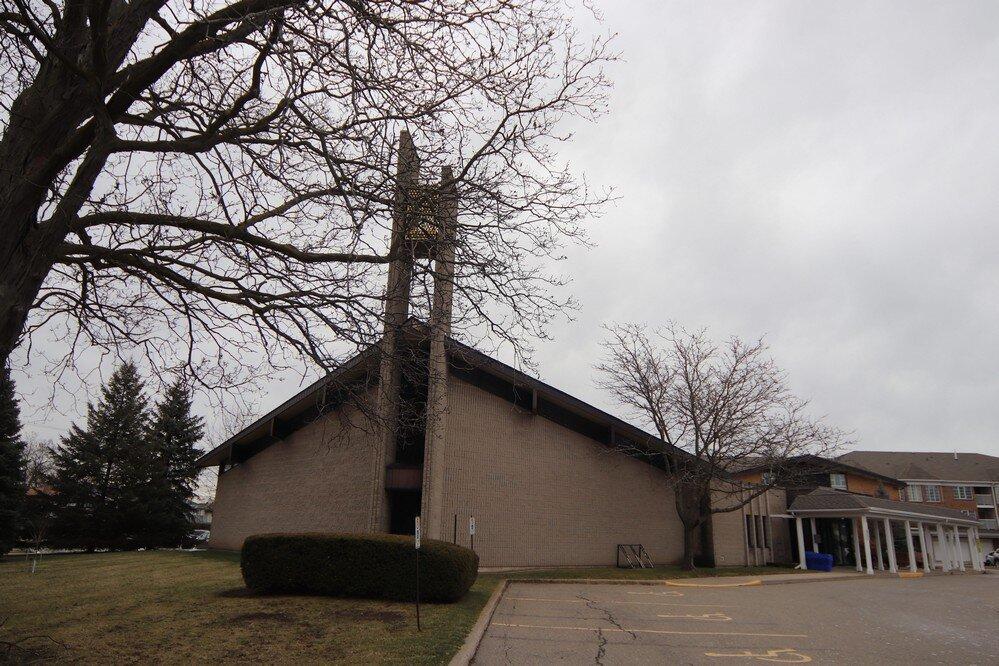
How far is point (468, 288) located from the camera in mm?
8219

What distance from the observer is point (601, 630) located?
40.8 feet

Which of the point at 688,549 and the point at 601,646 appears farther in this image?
the point at 688,549

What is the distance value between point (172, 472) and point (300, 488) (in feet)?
58.7

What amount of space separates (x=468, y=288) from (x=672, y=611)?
1073 centimetres

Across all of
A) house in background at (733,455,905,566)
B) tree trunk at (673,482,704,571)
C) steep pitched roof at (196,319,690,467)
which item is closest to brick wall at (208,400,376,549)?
steep pitched roof at (196,319,690,467)

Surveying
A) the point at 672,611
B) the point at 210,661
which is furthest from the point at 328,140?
the point at 672,611

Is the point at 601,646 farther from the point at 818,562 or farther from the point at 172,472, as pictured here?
the point at 172,472

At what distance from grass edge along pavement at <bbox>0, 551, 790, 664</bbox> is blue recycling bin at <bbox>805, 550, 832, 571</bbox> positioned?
21422mm

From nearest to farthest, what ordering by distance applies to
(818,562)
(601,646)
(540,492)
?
1. (601,646)
2. (540,492)
3. (818,562)

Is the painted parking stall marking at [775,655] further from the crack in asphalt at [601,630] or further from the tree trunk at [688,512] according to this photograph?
the tree trunk at [688,512]

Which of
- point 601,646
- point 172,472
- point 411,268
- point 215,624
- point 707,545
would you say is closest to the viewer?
point 411,268

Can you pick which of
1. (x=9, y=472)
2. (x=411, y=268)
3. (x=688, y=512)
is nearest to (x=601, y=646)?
(x=411, y=268)

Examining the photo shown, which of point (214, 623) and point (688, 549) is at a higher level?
point (688, 549)

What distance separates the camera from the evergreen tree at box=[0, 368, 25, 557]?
30.3m
